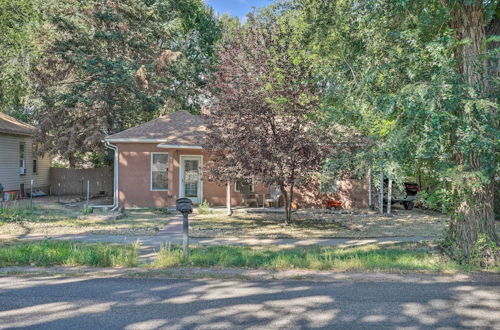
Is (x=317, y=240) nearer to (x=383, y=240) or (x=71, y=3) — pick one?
(x=383, y=240)

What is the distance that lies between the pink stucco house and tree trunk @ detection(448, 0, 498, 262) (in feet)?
34.9

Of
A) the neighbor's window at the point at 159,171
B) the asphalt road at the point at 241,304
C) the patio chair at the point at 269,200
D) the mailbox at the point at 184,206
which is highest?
the neighbor's window at the point at 159,171

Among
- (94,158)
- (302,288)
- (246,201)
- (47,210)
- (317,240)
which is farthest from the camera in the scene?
(94,158)

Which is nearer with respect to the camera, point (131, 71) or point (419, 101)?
point (419, 101)

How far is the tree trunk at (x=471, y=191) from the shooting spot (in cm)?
664

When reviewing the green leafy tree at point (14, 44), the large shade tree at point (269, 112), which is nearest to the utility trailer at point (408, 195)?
the large shade tree at point (269, 112)

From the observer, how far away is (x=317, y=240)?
9.95 m

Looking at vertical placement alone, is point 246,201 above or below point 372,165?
below

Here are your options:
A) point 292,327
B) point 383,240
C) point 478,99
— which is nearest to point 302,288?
point 292,327

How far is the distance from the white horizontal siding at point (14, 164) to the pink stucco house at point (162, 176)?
697 cm

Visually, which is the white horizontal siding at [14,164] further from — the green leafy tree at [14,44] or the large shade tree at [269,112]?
the large shade tree at [269,112]

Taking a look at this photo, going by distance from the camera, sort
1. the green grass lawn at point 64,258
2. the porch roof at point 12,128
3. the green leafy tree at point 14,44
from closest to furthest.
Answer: the green grass lawn at point 64,258 → the porch roof at point 12,128 → the green leafy tree at point 14,44

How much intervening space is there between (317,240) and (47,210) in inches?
456

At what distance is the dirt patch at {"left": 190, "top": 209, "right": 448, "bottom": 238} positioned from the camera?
431 inches
